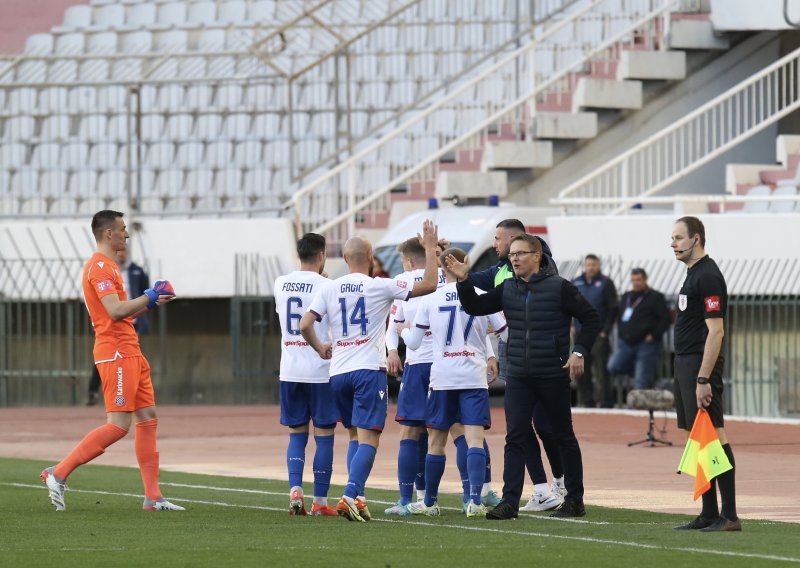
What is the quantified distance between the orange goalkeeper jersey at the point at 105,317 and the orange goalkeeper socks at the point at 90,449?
20.1 inches

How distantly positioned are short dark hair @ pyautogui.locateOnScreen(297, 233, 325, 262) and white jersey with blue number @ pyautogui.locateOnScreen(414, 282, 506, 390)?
2.73ft

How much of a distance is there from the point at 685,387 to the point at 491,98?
63.3 ft

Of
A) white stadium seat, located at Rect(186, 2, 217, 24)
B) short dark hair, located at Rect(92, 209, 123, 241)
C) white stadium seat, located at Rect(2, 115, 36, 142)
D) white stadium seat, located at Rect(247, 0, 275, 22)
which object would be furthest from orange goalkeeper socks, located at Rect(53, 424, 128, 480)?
white stadium seat, located at Rect(186, 2, 217, 24)

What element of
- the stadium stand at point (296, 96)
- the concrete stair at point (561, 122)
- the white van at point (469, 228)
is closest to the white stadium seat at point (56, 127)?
the stadium stand at point (296, 96)

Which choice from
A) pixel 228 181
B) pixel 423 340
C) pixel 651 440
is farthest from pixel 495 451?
pixel 228 181

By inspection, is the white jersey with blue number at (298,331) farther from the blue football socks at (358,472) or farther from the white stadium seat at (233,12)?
the white stadium seat at (233,12)

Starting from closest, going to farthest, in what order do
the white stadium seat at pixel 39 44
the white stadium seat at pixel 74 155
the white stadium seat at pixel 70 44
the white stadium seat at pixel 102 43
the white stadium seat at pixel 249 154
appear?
1. the white stadium seat at pixel 249 154
2. the white stadium seat at pixel 74 155
3. the white stadium seat at pixel 102 43
4. the white stadium seat at pixel 70 44
5. the white stadium seat at pixel 39 44

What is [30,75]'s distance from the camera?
115 ft

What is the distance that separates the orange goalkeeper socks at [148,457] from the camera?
1288cm

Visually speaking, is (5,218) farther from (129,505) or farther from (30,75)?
(129,505)

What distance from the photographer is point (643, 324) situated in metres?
23.0

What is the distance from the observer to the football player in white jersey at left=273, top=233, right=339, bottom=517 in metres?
12.6

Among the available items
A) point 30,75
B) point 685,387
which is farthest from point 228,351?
point 685,387

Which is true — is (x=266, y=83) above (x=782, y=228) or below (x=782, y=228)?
above
